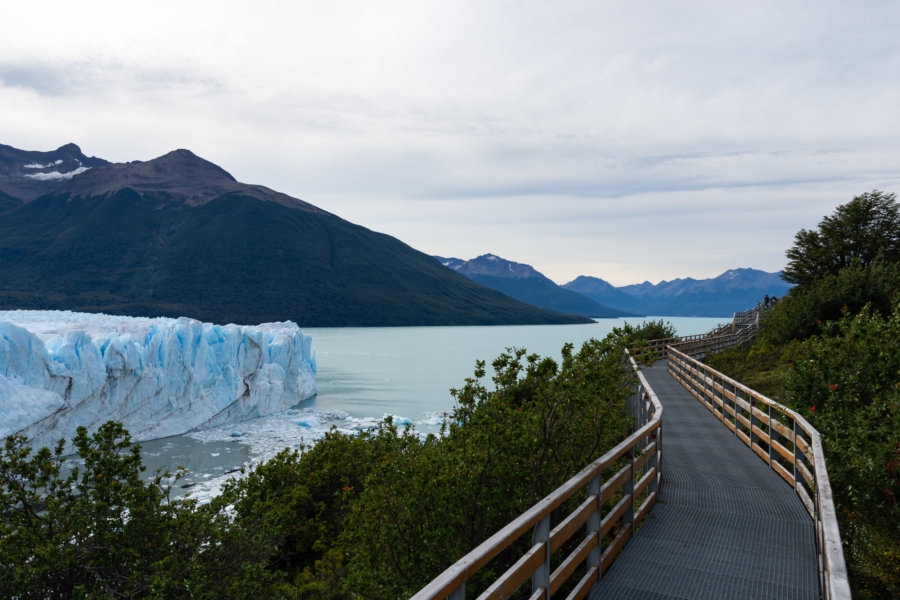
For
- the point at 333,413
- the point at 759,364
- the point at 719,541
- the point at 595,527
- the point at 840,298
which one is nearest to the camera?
the point at 595,527

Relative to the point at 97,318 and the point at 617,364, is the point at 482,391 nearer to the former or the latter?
the point at 617,364

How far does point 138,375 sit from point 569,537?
113 ft

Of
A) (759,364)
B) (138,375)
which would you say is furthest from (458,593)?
(138,375)

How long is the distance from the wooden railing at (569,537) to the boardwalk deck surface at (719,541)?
19cm

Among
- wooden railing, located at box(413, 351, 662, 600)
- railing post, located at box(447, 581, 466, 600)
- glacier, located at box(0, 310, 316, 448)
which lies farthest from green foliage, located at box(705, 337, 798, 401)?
glacier, located at box(0, 310, 316, 448)

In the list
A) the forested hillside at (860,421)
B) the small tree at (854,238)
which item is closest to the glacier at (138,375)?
the forested hillside at (860,421)

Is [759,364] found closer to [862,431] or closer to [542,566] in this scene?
[862,431]

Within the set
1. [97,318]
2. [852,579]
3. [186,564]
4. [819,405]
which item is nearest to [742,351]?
[819,405]

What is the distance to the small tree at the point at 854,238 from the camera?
3303cm

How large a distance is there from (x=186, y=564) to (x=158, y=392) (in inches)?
1202

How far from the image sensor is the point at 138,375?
32.9 meters

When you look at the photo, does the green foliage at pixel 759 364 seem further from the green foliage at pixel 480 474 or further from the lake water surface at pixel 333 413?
the green foliage at pixel 480 474

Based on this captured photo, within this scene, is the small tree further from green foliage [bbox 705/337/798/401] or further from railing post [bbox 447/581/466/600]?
railing post [bbox 447/581/466/600]

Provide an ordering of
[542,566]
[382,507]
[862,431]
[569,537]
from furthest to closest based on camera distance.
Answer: [862,431] → [382,507] → [569,537] → [542,566]
